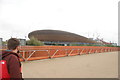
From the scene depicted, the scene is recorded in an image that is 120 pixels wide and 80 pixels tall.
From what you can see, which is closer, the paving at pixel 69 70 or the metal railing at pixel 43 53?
the paving at pixel 69 70

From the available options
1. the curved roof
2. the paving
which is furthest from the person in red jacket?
the curved roof

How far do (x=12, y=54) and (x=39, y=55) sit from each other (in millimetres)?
9023

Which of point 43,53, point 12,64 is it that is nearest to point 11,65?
point 12,64

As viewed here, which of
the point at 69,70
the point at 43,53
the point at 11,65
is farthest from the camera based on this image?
the point at 43,53

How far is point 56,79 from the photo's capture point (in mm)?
4637

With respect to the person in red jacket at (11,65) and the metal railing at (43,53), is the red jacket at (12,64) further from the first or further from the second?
the metal railing at (43,53)

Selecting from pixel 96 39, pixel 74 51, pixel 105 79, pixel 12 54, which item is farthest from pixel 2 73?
pixel 96 39

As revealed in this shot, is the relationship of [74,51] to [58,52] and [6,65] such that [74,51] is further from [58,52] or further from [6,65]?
[6,65]

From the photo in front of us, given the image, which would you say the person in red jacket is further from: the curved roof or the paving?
the curved roof

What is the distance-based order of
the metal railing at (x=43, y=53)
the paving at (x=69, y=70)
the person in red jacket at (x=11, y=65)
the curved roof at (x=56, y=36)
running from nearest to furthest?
1. the person in red jacket at (x=11, y=65)
2. the paving at (x=69, y=70)
3. the metal railing at (x=43, y=53)
4. the curved roof at (x=56, y=36)

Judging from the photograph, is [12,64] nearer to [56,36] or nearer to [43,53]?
[43,53]

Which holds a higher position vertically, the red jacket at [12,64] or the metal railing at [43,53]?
the red jacket at [12,64]

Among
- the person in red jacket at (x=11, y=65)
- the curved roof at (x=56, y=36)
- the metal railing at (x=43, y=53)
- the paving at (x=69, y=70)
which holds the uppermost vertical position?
the curved roof at (x=56, y=36)

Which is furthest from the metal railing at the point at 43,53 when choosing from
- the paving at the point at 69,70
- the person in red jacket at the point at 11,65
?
the person in red jacket at the point at 11,65
